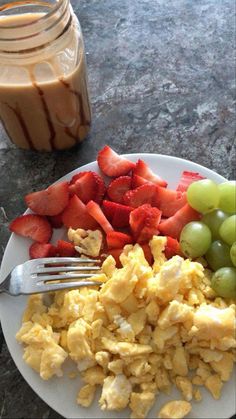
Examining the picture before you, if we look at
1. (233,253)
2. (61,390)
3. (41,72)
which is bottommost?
(61,390)

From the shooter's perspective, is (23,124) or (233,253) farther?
(23,124)

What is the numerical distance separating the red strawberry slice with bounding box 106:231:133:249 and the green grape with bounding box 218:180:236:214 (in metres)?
0.21

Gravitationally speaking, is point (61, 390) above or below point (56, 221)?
below

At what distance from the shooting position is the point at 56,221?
45.1 inches

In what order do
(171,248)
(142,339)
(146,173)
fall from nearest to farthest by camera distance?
(142,339), (171,248), (146,173)

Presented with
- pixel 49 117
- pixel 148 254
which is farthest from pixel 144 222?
pixel 49 117

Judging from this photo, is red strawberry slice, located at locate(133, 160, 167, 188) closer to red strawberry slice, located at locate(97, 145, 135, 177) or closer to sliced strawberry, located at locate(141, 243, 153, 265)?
red strawberry slice, located at locate(97, 145, 135, 177)

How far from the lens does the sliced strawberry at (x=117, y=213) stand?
3.65 feet

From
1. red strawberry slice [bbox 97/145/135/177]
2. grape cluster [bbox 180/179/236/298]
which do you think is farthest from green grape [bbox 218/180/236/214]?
red strawberry slice [bbox 97/145/135/177]

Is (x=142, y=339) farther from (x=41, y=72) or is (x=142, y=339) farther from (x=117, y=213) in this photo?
(x=41, y=72)

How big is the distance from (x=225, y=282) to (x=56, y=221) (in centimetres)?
39

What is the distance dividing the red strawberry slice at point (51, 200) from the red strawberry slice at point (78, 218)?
0.02m

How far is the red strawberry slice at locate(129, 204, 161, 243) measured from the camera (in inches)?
42.3

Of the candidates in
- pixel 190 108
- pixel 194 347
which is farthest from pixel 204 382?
pixel 190 108
